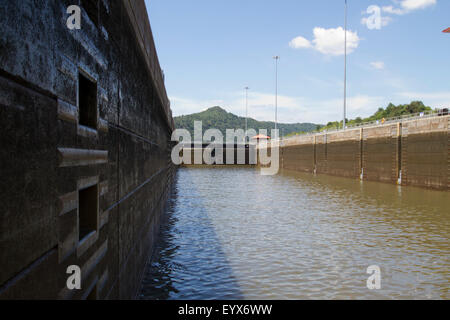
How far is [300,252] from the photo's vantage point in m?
9.47

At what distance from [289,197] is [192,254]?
41.8ft

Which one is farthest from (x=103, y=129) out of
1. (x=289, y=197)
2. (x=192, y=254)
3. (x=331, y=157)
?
(x=331, y=157)

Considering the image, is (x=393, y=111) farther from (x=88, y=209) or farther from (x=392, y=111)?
(x=88, y=209)

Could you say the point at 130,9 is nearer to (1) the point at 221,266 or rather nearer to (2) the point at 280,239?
(1) the point at 221,266

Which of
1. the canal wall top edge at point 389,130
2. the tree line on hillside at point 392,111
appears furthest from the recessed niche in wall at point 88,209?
the tree line on hillside at point 392,111

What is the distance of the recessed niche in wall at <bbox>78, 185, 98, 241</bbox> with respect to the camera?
359 cm

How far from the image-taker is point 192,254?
9.38 meters

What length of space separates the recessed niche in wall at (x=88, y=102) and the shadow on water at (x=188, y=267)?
3870mm

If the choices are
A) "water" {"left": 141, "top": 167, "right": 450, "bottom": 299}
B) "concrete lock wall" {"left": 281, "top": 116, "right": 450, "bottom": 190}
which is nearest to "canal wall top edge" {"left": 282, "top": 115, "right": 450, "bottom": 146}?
"concrete lock wall" {"left": 281, "top": 116, "right": 450, "bottom": 190}

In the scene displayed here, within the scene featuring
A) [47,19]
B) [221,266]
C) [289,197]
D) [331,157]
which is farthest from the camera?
[331,157]

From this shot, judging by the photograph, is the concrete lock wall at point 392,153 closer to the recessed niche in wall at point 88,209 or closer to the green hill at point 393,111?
the recessed niche in wall at point 88,209

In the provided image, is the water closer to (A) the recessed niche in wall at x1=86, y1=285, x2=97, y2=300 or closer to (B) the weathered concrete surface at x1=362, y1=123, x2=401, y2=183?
(A) the recessed niche in wall at x1=86, y1=285, x2=97, y2=300

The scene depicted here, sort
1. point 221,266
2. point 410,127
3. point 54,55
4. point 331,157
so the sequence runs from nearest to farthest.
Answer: point 54,55 < point 221,266 < point 410,127 < point 331,157

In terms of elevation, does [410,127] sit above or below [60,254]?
above
